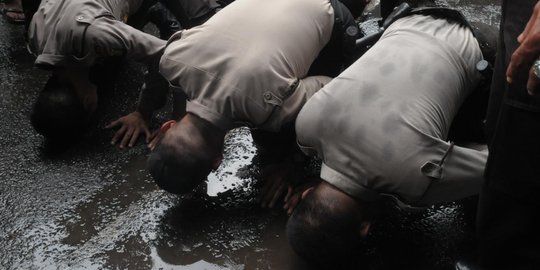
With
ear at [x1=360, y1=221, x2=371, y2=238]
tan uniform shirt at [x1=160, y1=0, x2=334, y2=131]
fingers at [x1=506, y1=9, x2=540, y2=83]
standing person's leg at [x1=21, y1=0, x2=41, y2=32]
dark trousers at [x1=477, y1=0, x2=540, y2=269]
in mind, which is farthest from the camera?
standing person's leg at [x1=21, y1=0, x2=41, y2=32]

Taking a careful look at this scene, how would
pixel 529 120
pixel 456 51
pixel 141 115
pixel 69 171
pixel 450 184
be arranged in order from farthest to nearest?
pixel 141 115 → pixel 69 171 → pixel 456 51 → pixel 450 184 → pixel 529 120

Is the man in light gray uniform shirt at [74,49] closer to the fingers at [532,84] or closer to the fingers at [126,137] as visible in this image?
the fingers at [126,137]

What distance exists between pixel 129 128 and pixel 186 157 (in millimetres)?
872

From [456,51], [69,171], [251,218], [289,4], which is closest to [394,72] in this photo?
[456,51]

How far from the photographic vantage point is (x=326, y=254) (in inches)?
82.6

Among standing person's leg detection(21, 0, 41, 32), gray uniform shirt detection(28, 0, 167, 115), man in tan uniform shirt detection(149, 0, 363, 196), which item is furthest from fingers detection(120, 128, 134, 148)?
standing person's leg detection(21, 0, 41, 32)

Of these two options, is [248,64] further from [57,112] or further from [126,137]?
[57,112]

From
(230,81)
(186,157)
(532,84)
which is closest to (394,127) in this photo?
(532,84)

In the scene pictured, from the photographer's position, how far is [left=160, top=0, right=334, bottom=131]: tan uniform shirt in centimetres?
235

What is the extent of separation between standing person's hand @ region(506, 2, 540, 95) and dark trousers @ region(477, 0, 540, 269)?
3.1 inches

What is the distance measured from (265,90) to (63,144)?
1.33 metres

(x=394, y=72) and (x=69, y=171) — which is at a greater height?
(x=394, y=72)

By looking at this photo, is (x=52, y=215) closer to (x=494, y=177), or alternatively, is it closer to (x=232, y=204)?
(x=232, y=204)

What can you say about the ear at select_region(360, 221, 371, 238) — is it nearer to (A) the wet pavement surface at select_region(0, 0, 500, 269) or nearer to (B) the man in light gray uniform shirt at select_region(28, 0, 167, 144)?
(A) the wet pavement surface at select_region(0, 0, 500, 269)
